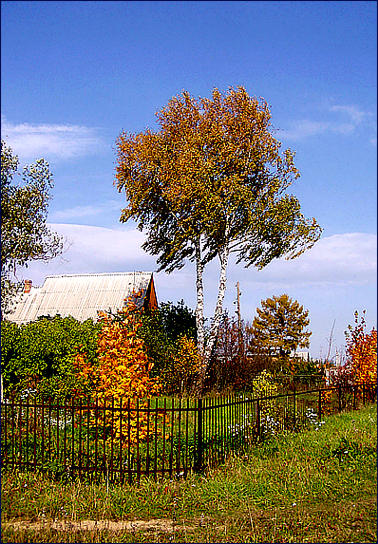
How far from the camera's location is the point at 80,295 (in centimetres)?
2312

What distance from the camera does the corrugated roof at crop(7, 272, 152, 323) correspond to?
2234 cm

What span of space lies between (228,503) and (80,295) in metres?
17.3

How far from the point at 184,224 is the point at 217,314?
3.29 m

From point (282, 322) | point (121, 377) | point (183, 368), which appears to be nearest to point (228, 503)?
point (121, 377)

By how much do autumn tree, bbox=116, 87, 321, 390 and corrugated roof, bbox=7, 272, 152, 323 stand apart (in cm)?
417

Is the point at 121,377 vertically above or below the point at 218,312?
below

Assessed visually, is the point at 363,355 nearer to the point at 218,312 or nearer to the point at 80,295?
the point at 218,312

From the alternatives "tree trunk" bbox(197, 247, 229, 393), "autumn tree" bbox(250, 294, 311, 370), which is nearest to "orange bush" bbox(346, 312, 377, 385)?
"tree trunk" bbox(197, 247, 229, 393)

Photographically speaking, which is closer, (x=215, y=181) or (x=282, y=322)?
(x=215, y=181)

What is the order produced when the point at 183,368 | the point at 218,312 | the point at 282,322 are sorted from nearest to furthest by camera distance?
the point at 183,368 < the point at 218,312 < the point at 282,322

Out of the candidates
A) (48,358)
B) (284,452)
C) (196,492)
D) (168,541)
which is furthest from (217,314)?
(168,541)

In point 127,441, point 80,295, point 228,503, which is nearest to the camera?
point 228,503

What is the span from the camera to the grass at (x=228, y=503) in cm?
551

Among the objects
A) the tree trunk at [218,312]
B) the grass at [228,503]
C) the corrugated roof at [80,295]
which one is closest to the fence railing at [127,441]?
the grass at [228,503]
